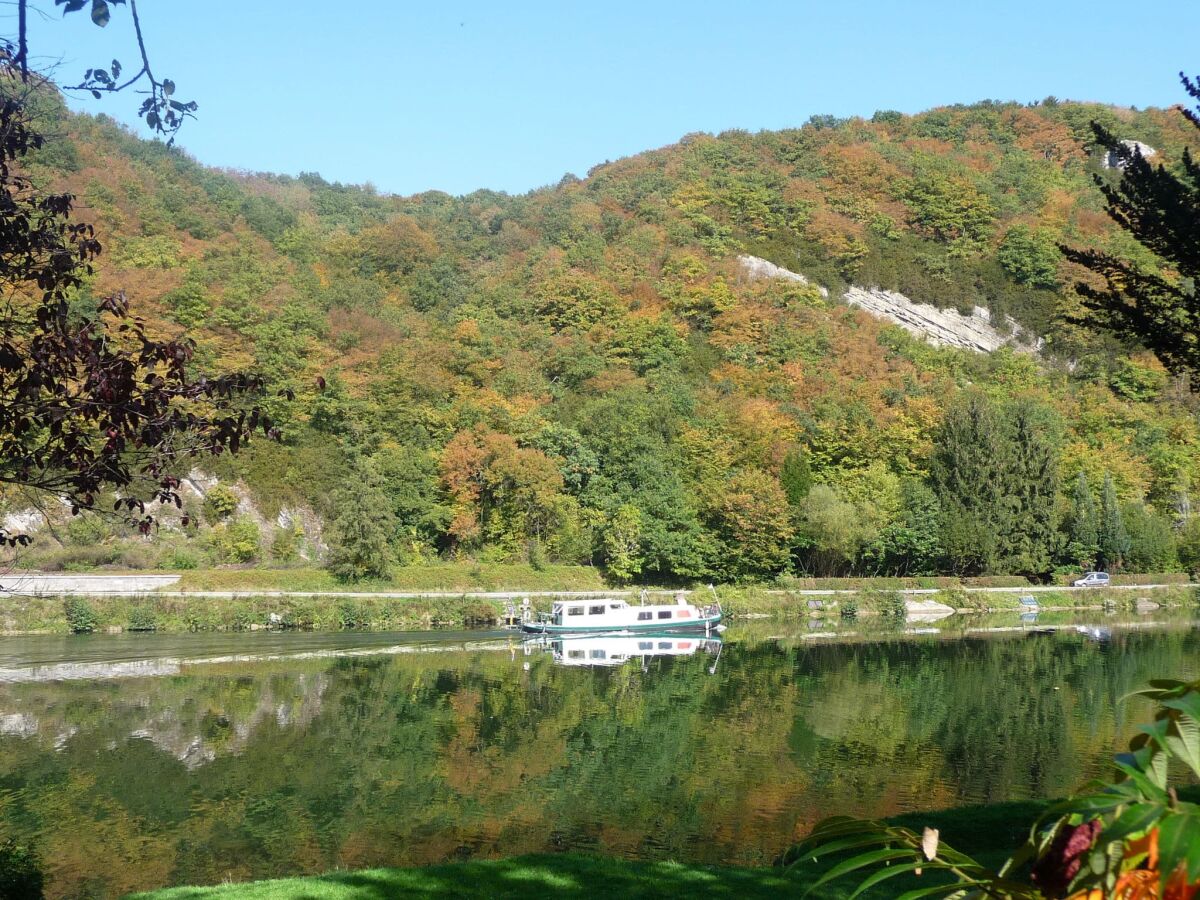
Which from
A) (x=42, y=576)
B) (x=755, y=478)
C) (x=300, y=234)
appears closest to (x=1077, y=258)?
(x=42, y=576)

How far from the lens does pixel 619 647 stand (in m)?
35.5

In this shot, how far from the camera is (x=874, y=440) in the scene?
54406 millimetres

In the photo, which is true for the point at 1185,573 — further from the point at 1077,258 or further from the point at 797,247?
the point at 1077,258

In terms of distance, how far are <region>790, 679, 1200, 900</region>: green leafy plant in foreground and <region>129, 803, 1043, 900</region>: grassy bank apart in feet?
23.8

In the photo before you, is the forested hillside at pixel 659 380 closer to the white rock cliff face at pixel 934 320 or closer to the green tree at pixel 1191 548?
the green tree at pixel 1191 548

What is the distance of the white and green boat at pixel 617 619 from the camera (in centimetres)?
Answer: 3803

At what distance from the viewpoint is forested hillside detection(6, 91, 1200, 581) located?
1879 inches

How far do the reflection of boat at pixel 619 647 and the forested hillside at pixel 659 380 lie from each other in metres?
8.70

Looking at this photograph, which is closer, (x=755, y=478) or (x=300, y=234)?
(x=755, y=478)

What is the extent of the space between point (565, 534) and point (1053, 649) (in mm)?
21832

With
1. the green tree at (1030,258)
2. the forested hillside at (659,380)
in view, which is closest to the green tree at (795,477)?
the forested hillside at (659,380)

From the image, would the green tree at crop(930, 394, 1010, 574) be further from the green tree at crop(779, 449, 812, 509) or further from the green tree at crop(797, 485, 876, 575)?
the green tree at crop(779, 449, 812, 509)

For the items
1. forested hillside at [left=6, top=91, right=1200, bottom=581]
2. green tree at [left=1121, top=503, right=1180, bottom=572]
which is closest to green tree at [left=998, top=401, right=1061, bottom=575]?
forested hillside at [left=6, top=91, right=1200, bottom=581]

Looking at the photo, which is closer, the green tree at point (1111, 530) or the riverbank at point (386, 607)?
the riverbank at point (386, 607)
